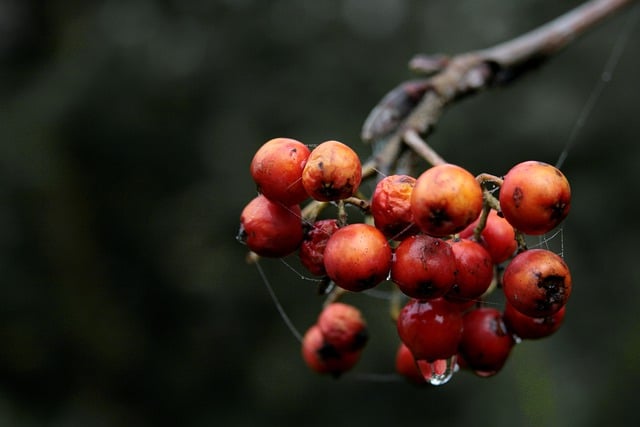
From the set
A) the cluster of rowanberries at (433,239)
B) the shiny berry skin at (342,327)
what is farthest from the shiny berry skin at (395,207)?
the shiny berry skin at (342,327)

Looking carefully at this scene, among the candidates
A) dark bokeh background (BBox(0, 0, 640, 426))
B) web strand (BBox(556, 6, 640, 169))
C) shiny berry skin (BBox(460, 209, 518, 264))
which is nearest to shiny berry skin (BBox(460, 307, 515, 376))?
shiny berry skin (BBox(460, 209, 518, 264))

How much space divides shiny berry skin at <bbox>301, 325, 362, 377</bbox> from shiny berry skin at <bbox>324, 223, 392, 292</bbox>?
55 centimetres

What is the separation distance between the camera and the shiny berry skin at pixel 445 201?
1158 mm

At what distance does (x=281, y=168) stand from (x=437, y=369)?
0.56 metres

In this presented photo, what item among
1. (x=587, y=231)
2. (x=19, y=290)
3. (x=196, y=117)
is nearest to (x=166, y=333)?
(x=19, y=290)

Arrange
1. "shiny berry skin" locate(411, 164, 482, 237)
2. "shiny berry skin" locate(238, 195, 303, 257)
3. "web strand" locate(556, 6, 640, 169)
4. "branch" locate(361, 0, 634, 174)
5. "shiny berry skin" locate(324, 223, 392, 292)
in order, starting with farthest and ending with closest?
"web strand" locate(556, 6, 640, 169) < "branch" locate(361, 0, 634, 174) < "shiny berry skin" locate(238, 195, 303, 257) < "shiny berry skin" locate(324, 223, 392, 292) < "shiny berry skin" locate(411, 164, 482, 237)

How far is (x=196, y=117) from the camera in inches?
187

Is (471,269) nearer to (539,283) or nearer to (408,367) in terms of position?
(539,283)

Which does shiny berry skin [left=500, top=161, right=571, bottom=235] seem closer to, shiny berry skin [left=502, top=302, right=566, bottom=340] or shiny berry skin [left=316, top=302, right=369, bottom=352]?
shiny berry skin [left=502, top=302, right=566, bottom=340]

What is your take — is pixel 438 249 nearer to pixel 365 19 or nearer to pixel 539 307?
pixel 539 307

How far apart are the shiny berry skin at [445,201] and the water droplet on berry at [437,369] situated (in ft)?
1.37

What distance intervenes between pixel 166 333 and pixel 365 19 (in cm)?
258

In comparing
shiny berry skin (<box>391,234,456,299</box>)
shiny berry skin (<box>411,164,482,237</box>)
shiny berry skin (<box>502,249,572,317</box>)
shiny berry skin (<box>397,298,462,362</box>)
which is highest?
shiny berry skin (<box>411,164,482,237</box>)

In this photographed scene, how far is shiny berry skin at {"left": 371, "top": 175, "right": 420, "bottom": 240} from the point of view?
4.23 feet
